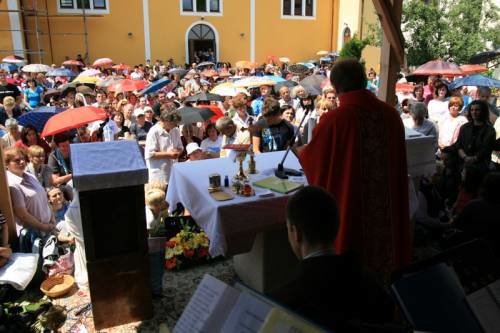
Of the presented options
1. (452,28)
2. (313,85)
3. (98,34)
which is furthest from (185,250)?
(98,34)

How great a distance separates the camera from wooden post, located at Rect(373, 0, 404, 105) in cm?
384

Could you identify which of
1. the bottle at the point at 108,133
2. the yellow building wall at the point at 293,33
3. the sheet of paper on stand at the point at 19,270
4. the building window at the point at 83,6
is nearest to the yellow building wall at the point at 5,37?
the building window at the point at 83,6

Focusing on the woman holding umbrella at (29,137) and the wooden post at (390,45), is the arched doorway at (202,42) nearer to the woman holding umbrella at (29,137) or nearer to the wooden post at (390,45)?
the woman holding umbrella at (29,137)

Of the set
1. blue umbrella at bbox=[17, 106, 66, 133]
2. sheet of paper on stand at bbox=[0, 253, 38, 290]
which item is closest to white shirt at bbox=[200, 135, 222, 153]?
blue umbrella at bbox=[17, 106, 66, 133]

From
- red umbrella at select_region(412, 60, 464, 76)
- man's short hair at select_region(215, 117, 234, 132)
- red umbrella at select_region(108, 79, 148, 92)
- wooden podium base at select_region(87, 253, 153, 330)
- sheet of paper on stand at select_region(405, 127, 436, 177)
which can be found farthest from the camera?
red umbrella at select_region(108, 79, 148, 92)

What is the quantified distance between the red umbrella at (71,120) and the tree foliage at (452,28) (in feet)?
49.3

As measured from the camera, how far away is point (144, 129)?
825 centimetres

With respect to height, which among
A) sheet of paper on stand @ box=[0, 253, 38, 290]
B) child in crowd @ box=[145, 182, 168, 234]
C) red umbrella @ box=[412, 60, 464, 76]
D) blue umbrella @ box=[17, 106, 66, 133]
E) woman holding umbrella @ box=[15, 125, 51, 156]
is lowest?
sheet of paper on stand @ box=[0, 253, 38, 290]

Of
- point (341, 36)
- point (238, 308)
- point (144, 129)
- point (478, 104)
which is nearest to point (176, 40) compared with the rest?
point (341, 36)

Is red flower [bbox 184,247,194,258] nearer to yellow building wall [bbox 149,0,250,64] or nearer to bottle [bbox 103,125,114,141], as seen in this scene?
bottle [bbox 103,125,114,141]

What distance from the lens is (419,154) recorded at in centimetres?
466

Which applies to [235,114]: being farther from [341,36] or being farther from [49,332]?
[341,36]

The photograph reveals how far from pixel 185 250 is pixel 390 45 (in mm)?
2696

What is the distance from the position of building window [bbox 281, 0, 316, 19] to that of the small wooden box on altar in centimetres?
2967
